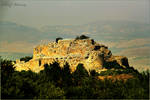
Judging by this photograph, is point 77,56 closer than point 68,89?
No

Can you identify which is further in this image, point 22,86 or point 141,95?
point 22,86

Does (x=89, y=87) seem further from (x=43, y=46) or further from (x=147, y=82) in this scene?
(x=43, y=46)

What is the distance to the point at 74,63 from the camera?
8475 centimetres

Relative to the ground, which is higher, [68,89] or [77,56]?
[77,56]

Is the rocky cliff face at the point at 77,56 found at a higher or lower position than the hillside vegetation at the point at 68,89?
higher

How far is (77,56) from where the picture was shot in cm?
8550

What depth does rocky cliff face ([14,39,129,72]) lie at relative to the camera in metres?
82.6

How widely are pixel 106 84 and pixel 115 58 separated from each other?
44289mm

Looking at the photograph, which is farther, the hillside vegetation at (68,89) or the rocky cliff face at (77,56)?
the rocky cliff face at (77,56)

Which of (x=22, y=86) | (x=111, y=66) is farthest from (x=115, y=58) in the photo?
(x=22, y=86)

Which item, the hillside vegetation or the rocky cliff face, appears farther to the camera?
the rocky cliff face

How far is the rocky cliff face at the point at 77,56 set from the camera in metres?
82.6

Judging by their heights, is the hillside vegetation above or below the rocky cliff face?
below

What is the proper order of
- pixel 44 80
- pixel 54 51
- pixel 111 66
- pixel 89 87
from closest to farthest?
pixel 89 87 → pixel 44 80 → pixel 111 66 → pixel 54 51
